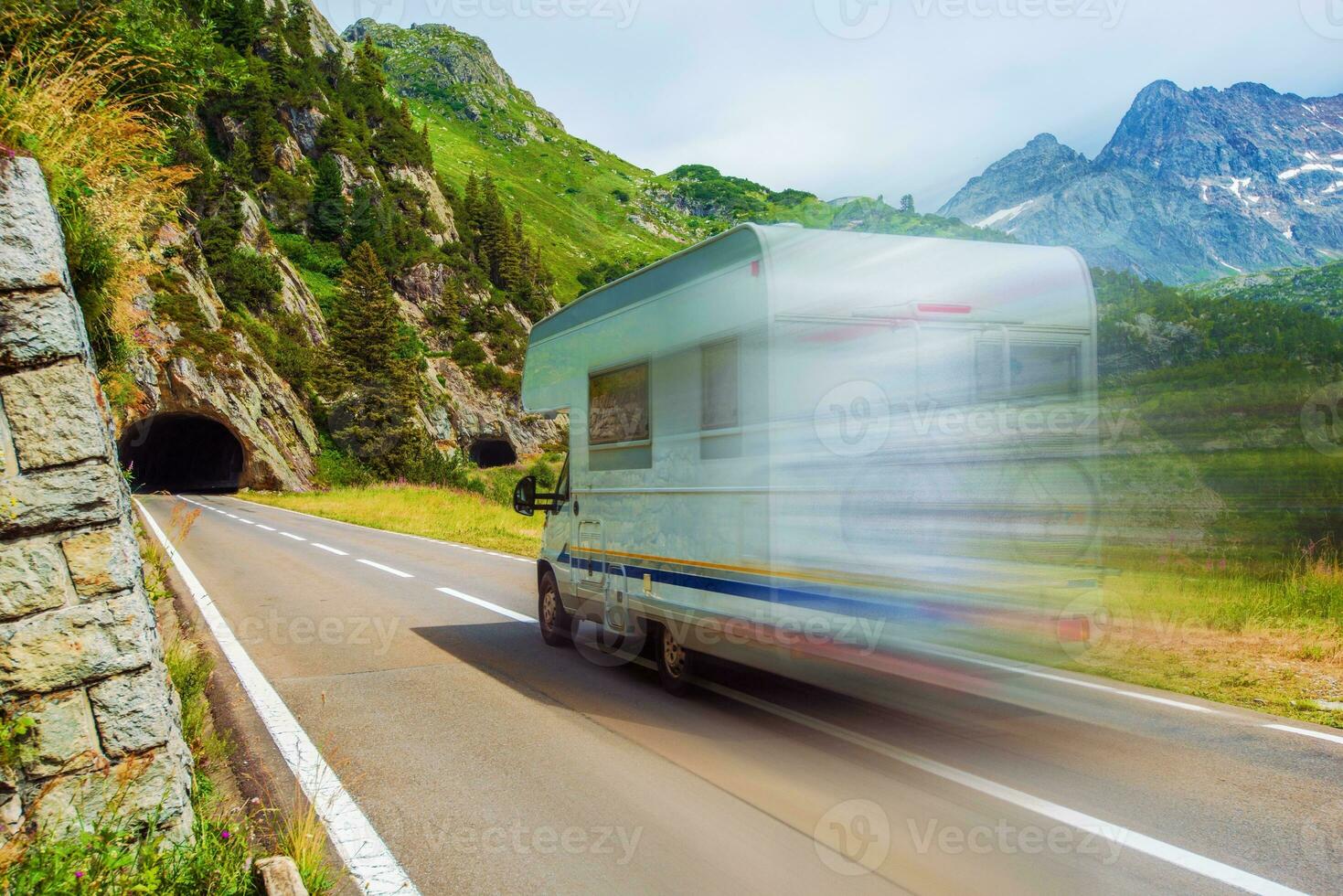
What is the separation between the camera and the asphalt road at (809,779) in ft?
12.5

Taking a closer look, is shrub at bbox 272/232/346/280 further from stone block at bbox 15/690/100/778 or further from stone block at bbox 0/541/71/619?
stone block at bbox 15/690/100/778

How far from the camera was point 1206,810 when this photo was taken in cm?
443

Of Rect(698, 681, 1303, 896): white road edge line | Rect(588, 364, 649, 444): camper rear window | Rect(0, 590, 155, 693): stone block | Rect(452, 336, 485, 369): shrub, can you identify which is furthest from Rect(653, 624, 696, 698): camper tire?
Rect(452, 336, 485, 369): shrub

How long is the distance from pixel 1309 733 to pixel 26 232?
729 centimetres

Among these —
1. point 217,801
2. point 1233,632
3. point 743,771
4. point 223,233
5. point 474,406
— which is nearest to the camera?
point 217,801

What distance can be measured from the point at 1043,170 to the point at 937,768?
170 meters

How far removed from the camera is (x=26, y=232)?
358 centimetres

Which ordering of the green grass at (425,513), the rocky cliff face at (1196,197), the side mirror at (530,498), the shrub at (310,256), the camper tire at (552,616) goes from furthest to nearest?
1. the rocky cliff face at (1196,197)
2. the shrub at (310,256)
3. the green grass at (425,513)
4. the camper tire at (552,616)
5. the side mirror at (530,498)

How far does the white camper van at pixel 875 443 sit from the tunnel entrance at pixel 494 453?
212 ft

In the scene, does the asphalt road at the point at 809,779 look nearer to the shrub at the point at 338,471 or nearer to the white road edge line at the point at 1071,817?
the white road edge line at the point at 1071,817

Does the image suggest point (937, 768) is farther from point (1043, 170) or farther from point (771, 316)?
point (1043, 170)

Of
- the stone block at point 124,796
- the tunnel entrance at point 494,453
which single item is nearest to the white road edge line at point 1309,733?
the stone block at point 124,796

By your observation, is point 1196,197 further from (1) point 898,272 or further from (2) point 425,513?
(1) point 898,272

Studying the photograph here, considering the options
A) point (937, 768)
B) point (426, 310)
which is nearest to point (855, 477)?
point (937, 768)
